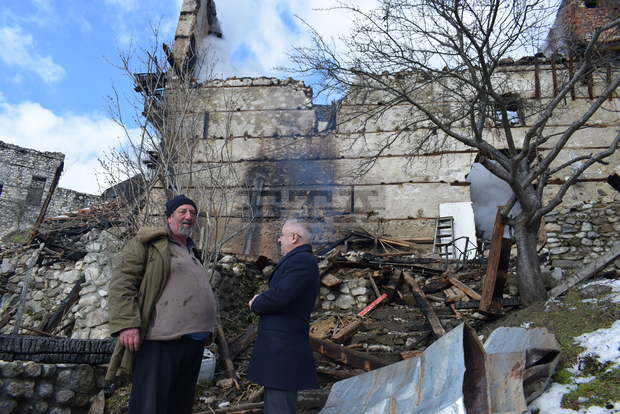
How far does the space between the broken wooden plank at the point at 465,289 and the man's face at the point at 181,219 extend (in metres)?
5.57

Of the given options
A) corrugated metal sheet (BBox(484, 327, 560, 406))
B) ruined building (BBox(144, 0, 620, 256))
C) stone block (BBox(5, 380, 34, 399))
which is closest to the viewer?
corrugated metal sheet (BBox(484, 327, 560, 406))

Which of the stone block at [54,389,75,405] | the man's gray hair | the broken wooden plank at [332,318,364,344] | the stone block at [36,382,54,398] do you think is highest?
the man's gray hair

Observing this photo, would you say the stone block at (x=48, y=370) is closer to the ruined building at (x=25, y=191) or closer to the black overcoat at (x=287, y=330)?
the black overcoat at (x=287, y=330)

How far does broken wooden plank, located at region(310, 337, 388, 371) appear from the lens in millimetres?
4754

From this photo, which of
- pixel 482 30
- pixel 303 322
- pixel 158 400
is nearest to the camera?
pixel 158 400

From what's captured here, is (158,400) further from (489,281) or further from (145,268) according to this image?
(489,281)

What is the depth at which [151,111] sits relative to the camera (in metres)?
8.18

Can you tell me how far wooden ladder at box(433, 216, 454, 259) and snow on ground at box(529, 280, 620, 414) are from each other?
6.54m

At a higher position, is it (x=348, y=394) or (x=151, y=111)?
(x=151, y=111)

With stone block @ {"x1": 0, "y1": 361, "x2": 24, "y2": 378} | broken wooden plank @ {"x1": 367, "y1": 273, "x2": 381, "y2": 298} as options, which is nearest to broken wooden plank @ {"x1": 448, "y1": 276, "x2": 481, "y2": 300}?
broken wooden plank @ {"x1": 367, "y1": 273, "x2": 381, "y2": 298}

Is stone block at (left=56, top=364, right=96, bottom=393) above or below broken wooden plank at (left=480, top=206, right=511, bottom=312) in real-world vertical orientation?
below

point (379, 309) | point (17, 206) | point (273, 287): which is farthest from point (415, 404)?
point (17, 206)

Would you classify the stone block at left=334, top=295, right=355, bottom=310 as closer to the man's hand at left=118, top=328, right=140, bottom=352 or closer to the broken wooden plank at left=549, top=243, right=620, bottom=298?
the broken wooden plank at left=549, top=243, right=620, bottom=298

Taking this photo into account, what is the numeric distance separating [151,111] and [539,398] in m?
7.46
